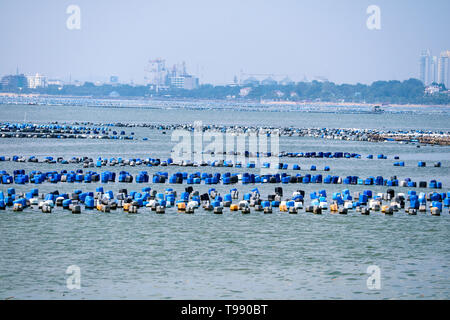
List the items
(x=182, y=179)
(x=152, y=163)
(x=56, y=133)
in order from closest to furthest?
(x=182, y=179) < (x=152, y=163) < (x=56, y=133)

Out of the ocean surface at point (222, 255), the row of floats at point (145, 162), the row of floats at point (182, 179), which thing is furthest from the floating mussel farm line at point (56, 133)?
the ocean surface at point (222, 255)

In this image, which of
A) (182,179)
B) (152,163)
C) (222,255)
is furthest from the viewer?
(152,163)

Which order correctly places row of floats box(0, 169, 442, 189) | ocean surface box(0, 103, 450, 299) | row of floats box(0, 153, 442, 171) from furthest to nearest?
row of floats box(0, 153, 442, 171), row of floats box(0, 169, 442, 189), ocean surface box(0, 103, 450, 299)

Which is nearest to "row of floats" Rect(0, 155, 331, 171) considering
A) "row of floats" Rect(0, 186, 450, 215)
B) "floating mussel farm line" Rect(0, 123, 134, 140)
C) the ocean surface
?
the ocean surface

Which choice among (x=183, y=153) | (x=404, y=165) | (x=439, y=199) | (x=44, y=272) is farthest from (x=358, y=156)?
(x=44, y=272)

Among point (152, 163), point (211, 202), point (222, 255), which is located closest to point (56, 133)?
point (152, 163)

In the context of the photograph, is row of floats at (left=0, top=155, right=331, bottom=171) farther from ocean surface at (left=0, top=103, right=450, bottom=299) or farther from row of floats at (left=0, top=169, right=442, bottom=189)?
ocean surface at (left=0, top=103, right=450, bottom=299)

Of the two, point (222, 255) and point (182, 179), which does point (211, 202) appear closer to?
point (182, 179)
